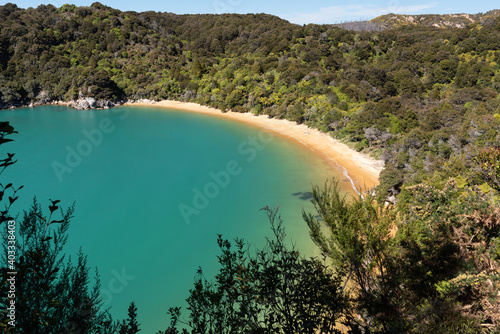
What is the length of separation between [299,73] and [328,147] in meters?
23.1

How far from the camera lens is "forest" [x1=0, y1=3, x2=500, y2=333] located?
716cm

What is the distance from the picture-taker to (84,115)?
208 feet

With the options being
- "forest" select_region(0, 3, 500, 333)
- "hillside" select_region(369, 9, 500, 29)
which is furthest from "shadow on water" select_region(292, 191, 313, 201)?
"hillside" select_region(369, 9, 500, 29)

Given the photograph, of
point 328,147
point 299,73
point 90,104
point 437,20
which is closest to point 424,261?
point 328,147

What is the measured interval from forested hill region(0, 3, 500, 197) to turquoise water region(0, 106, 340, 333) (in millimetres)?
8537

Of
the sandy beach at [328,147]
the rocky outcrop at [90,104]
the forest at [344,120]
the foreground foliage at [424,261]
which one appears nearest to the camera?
the forest at [344,120]

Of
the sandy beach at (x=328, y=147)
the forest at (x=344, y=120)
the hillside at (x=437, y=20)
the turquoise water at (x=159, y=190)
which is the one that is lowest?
the turquoise water at (x=159, y=190)

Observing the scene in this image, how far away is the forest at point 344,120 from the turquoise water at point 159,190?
255 centimetres

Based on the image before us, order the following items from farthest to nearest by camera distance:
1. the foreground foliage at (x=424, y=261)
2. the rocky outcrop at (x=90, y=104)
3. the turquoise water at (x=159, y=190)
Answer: the rocky outcrop at (x=90, y=104), the turquoise water at (x=159, y=190), the foreground foliage at (x=424, y=261)

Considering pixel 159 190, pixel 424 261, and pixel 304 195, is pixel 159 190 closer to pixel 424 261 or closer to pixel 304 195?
pixel 304 195

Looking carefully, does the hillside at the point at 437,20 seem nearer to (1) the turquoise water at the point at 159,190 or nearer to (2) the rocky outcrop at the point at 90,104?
(2) the rocky outcrop at the point at 90,104

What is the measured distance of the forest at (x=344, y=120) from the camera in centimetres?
716

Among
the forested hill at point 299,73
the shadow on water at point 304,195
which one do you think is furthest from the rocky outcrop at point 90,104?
the shadow on water at point 304,195

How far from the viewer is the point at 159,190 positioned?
2877 cm
